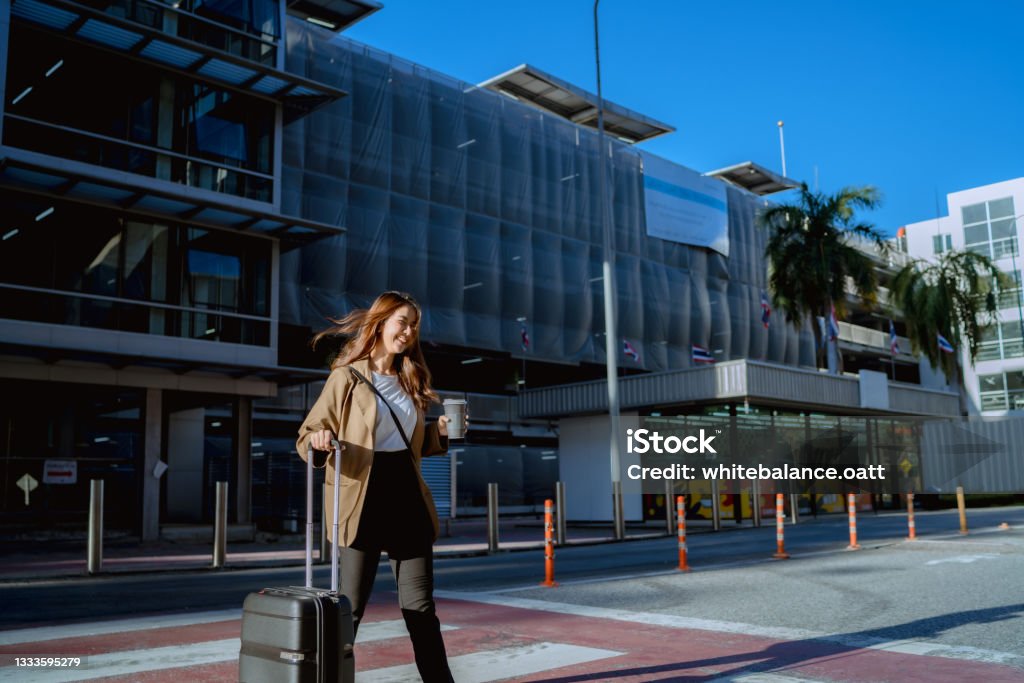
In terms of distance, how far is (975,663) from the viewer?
5.39 metres

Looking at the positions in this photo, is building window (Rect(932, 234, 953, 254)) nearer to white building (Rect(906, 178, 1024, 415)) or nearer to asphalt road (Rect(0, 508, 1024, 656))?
white building (Rect(906, 178, 1024, 415))

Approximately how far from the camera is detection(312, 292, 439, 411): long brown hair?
4.04m

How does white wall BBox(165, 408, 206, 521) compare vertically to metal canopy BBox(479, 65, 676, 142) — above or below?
below

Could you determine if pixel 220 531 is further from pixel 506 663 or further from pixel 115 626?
pixel 506 663

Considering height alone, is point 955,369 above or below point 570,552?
above

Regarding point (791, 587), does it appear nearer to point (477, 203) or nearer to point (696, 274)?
point (477, 203)

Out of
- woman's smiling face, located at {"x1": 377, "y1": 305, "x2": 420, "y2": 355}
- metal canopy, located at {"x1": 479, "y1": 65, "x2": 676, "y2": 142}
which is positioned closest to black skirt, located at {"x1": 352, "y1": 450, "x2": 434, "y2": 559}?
woman's smiling face, located at {"x1": 377, "y1": 305, "x2": 420, "y2": 355}

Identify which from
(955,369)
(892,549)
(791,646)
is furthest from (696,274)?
(791,646)

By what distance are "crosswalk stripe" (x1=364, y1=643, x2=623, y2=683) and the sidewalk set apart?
30.1 feet

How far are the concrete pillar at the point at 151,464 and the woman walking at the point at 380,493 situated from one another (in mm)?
17565

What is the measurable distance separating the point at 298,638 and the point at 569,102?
39.3 m

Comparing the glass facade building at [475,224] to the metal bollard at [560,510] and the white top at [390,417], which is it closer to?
the metal bollard at [560,510]

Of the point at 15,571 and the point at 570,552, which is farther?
the point at 570,552

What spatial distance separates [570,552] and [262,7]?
1506cm
